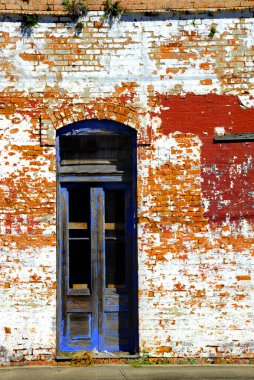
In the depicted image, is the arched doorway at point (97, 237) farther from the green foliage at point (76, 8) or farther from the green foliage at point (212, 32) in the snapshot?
the green foliage at point (212, 32)

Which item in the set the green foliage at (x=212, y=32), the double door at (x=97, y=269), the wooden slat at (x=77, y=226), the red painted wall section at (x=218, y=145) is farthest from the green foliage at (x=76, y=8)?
the wooden slat at (x=77, y=226)

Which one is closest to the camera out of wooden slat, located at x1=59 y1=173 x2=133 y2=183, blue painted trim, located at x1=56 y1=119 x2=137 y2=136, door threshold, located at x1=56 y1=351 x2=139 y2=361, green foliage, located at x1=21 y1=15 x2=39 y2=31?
door threshold, located at x1=56 y1=351 x2=139 y2=361

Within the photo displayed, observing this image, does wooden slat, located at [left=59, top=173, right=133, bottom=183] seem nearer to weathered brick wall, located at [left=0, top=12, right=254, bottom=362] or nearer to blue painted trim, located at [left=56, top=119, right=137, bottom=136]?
weathered brick wall, located at [left=0, top=12, right=254, bottom=362]

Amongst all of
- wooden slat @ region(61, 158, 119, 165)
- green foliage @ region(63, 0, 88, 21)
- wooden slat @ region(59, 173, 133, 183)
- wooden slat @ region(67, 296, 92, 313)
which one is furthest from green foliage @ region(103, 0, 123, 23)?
wooden slat @ region(67, 296, 92, 313)

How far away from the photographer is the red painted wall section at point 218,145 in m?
8.32

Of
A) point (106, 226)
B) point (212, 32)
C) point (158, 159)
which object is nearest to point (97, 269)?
point (106, 226)

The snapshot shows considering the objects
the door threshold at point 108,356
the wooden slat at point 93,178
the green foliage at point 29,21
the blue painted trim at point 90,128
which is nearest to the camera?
the door threshold at point 108,356

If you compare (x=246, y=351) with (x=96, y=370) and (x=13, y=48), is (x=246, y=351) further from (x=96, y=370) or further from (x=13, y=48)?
(x=13, y=48)

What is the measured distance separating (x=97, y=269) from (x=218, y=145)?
88.8 inches

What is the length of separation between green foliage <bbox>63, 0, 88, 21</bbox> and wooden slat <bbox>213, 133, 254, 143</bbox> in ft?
7.74

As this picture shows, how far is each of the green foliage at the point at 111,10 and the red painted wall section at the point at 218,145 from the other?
1210mm

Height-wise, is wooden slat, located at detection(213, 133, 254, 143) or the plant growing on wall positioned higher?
the plant growing on wall

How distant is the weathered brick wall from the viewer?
8.20 metres

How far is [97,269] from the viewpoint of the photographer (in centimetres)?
848
